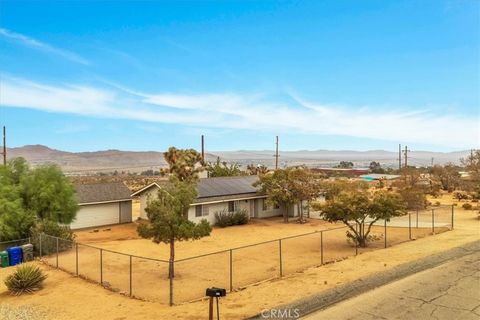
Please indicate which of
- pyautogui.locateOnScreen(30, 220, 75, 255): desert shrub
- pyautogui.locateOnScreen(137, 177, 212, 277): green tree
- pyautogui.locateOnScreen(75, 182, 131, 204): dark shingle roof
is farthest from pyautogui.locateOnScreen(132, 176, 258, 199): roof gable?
pyautogui.locateOnScreen(137, 177, 212, 277): green tree

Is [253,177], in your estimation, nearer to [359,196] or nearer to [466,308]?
[359,196]

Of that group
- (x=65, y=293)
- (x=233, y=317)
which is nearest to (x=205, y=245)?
(x=65, y=293)

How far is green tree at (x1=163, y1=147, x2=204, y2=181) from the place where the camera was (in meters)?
38.4

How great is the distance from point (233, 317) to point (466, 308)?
7.65 metres

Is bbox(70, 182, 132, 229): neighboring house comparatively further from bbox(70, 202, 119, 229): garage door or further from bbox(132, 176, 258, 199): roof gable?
bbox(132, 176, 258, 199): roof gable

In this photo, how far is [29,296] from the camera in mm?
16594

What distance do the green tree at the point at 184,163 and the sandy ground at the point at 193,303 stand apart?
18082 mm

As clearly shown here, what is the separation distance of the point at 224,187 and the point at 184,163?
15.0ft

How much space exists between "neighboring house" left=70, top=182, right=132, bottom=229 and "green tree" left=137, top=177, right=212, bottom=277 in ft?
57.7

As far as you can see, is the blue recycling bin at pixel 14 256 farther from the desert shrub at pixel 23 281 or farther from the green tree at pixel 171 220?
the green tree at pixel 171 220

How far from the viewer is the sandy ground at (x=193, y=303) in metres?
14.0

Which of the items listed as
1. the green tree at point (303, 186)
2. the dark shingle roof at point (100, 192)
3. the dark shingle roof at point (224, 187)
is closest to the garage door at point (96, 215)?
the dark shingle roof at point (100, 192)

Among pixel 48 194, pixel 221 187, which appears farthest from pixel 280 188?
pixel 48 194

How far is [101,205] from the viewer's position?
35.6 meters
